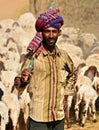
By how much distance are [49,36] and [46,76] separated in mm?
409

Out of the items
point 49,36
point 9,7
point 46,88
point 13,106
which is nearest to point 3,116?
point 13,106

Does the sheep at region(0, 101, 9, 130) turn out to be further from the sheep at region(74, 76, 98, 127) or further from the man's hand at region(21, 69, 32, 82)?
the man's hand at region(21, 69, 32, 82)

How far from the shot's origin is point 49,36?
3938 millimetres

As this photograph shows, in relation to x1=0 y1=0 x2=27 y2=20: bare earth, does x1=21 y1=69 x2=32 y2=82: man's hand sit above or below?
below

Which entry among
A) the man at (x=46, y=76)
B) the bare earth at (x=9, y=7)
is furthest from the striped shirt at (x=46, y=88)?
the bare earth at (x=9, y=7)

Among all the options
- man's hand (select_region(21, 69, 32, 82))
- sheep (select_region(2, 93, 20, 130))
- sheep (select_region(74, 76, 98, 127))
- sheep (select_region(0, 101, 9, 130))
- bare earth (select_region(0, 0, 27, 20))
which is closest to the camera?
man's hand (select_region(21, 69, 32, 82))

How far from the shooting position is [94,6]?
34.3 meters

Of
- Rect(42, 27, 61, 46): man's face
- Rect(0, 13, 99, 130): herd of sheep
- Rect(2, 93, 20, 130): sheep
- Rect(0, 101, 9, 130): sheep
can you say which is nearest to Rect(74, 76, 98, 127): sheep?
Rect(0, 13, 99, 130): herd of sheep

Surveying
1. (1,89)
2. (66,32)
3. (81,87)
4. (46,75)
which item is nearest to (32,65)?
(46,75)

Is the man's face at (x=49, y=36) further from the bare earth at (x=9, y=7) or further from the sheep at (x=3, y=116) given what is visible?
the bare earth at (x=9, y=7)

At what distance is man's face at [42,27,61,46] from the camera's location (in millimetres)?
3939

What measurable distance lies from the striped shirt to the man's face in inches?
4.1

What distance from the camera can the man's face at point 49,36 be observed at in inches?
155

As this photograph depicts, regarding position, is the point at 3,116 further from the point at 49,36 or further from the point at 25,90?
the point at 49,36
